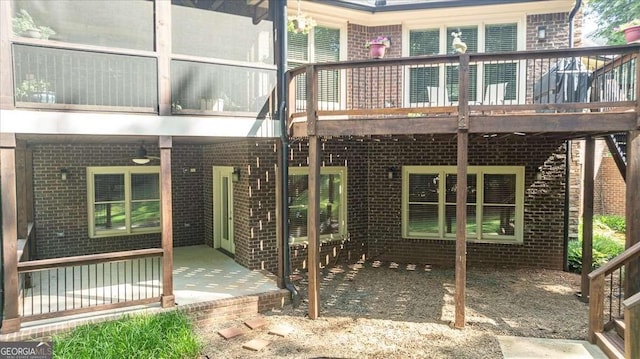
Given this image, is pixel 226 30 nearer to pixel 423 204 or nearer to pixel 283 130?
pixel 283 130

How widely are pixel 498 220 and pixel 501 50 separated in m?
3.90

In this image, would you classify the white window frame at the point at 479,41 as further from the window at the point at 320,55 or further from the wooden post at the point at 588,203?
the wooden post at the point at 588,203

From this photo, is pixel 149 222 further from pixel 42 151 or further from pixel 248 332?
pixel 248 332

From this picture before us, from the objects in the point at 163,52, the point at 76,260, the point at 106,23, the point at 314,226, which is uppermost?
the point at 106,23

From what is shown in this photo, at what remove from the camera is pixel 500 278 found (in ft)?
29.9

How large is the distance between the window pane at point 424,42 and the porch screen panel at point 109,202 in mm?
7542

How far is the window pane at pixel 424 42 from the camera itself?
32.9 ft

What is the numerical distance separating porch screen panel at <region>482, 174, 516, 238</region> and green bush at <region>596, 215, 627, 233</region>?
7.32 meters

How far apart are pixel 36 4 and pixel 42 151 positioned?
325 centimetres

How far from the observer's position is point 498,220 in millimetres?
9914

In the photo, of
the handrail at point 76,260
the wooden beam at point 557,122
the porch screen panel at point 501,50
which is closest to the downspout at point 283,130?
the handrail at point 76,260

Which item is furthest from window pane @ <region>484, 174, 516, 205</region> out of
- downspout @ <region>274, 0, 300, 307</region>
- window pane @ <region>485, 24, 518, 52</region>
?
downspout @ <region>274, 0, 300, 307</region>

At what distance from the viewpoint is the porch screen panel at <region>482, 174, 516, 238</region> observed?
32.2 ft

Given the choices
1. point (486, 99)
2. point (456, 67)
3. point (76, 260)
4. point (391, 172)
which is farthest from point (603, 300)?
point (76, 260)
